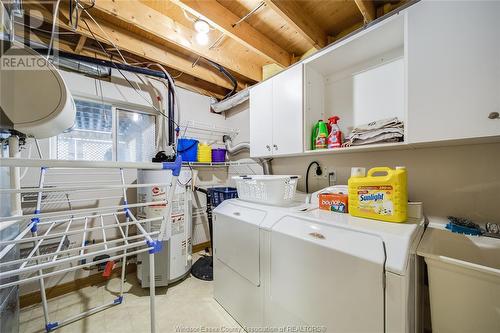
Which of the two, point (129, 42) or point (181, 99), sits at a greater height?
point (129, 42)

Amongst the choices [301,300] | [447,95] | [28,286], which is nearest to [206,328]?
[301,300]

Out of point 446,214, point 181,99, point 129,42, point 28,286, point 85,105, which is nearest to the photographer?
point 446,214

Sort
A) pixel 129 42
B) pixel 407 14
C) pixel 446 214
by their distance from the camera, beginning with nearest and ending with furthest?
1. pixel 407 14
2. pixel 446 214
3. pixel 129 42

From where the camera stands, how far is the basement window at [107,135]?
206 cm

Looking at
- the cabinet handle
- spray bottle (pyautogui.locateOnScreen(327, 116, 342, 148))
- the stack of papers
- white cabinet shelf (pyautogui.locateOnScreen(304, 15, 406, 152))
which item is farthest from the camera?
spray bottle (pyautogui.locateOnScreen(327, 116, 342, 148))

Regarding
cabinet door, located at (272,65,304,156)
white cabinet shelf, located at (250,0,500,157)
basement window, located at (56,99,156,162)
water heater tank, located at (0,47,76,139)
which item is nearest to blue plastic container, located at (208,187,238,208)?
cabinet door, located at (272,65,304,156)

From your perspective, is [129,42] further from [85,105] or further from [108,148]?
[108,148]

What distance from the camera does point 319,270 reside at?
1.00 m

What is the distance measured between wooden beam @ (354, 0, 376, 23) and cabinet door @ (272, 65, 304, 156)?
530 mm

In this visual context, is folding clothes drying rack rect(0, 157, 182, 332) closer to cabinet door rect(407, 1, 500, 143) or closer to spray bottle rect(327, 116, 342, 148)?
spray bottle rect(327, 116, 342, 148)

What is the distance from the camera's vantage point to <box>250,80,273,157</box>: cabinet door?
6.39 feet

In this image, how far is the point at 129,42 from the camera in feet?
6.43

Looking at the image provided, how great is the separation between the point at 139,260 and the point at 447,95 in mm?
2773

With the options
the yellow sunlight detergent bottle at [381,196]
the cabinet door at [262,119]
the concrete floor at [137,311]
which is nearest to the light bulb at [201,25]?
the cabinet door at [262,119]
